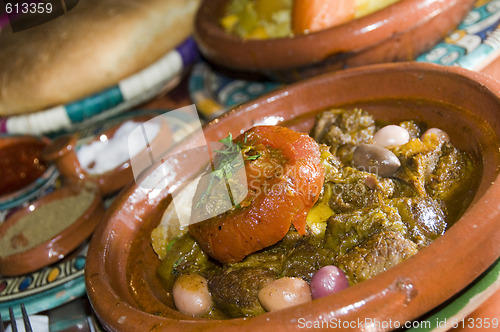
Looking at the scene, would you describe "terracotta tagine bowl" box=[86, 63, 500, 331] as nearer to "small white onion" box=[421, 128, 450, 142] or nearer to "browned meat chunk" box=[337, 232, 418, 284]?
"small white onion" box=[421, 128, 450, 142]

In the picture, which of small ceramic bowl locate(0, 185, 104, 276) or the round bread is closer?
small ceramic bowl locate(0, 185, 104, 276)

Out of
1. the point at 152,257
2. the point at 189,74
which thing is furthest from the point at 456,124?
the point at 189,74

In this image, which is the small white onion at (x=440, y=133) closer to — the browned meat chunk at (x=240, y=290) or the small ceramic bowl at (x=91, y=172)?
the browned meat chunk at (x=240, y=290)

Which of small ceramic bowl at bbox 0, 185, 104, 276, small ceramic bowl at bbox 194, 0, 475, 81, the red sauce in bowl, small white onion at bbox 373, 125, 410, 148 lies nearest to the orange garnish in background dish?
small ceramic bowl at bbox 194, 0, 475, 81

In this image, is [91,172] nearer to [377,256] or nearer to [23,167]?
[23,167]

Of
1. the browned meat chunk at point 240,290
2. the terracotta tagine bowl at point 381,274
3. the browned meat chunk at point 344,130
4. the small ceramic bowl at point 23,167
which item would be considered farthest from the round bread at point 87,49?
the browned meat chunk at point 240,290
